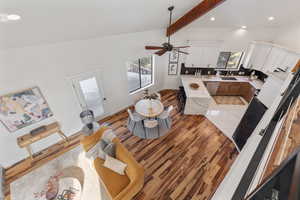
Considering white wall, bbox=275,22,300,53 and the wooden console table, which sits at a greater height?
white wall, bbox=275,22,300,53

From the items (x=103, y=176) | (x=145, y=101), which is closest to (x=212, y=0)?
(x=145, y=101)

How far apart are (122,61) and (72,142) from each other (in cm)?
322

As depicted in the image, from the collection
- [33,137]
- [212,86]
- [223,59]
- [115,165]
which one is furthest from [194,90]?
[33,137]

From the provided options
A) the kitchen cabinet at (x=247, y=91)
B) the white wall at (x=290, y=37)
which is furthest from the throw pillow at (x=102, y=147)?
the white wall at (x=290, y=37)

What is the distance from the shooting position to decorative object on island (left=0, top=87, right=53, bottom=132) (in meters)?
3.11

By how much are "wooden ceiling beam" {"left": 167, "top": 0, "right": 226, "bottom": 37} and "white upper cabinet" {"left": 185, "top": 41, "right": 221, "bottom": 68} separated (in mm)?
1096

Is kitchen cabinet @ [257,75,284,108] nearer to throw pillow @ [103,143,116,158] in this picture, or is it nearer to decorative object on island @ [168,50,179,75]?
decorative object on island @ [168,50,179,75]

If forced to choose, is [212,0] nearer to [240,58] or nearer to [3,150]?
[240,58]

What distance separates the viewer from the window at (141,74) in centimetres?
602

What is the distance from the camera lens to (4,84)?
2.93 m

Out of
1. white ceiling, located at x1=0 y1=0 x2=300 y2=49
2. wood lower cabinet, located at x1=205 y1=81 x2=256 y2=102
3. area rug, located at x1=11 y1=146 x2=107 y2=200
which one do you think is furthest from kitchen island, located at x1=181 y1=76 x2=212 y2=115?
area rug, located at x1=11 y1=146 x2=107 y2=200

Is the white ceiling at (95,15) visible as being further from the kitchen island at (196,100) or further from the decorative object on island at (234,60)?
the kitchen island at (196,100)

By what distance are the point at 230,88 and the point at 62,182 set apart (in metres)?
6.85

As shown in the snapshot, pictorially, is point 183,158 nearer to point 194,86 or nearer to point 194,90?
point 194,90
